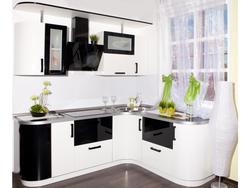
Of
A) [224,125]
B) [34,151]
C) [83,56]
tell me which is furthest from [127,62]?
[34,151]

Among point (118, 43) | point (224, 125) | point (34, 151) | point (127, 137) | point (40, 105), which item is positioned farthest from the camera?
point (118, 43)

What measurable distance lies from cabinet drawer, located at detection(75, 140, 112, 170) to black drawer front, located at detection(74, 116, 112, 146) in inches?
2.8

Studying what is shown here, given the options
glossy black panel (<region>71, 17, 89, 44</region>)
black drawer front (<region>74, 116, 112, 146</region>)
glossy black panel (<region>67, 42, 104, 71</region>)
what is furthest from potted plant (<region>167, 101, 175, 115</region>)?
glossy black panel (<region>71, 17, 89, 44</region>)

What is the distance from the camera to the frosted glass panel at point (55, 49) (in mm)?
2950

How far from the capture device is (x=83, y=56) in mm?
3207

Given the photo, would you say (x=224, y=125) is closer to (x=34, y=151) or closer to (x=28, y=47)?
(x=34, y=151)

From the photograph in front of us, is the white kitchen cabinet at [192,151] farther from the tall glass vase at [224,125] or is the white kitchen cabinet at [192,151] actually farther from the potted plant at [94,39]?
the potted plant at [94,39]

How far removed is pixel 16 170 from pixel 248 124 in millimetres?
3095

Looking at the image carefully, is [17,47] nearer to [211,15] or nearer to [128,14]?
[128,14]

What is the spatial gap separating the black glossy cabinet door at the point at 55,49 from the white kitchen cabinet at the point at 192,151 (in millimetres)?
1765

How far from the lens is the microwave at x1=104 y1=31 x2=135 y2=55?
342 cm

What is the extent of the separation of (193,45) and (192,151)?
1505 millimetres

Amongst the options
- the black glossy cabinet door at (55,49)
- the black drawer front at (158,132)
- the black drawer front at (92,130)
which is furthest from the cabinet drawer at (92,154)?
the black glossy cabinet door at (55,49)

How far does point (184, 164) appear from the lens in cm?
268
